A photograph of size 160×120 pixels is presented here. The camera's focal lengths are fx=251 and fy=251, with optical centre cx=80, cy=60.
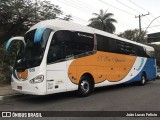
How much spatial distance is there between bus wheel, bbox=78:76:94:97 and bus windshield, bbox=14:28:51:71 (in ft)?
8.91

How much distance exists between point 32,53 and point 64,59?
140cm

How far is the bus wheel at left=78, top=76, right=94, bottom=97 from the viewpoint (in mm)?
11586

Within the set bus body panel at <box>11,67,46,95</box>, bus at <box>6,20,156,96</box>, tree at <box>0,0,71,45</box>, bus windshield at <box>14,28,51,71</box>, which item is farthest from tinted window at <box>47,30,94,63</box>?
tree at <box>0,0,71,45</box>

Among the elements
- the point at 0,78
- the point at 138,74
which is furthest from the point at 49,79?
the point at 138,74

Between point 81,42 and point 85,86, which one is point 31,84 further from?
point 81,42

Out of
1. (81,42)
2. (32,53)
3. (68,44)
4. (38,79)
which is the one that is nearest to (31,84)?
(38,79)

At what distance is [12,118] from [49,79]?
2.77 metres

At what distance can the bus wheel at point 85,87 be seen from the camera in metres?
11.6

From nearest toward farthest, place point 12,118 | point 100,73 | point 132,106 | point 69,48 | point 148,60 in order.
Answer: point 12,118
point 132,106
point 69,48
point 100,73
point 148,60

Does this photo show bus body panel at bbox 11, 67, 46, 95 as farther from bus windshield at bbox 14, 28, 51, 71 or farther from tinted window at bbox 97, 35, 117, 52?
tinted window at bbox 97, 35, 117, 52

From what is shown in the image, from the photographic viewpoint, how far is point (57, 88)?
33.3ft

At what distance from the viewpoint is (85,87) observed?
12.0 metres

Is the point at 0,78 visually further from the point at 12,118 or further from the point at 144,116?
the point at 144,116

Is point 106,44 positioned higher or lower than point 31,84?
higher
